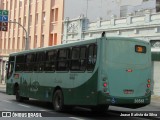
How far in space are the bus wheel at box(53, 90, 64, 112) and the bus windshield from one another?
3.68m

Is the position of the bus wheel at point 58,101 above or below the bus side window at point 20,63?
below

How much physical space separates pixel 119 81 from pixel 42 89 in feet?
19.8

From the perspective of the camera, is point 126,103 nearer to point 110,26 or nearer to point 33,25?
point 110,26

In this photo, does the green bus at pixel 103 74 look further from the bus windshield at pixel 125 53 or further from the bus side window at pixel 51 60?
the bus side window at pixel 51 60

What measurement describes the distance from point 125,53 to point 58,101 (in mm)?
4419

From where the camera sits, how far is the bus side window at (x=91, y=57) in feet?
50.6

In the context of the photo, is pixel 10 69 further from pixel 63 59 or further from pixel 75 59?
pixel 75 59

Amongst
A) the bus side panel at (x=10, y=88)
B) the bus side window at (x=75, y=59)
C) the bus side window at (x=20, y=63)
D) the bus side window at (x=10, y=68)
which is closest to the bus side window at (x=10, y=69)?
the bus side window at (x=10, y=68)

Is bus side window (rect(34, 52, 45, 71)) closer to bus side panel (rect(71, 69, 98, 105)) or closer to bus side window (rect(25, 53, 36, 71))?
bus side window (rect(25, 53, 36, 71))

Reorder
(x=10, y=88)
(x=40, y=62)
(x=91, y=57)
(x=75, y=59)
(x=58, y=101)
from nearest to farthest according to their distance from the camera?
(x=91, y=57), (x=75, y=59), (x=58, y=101), (x=40, y=62), (x=10, y=88)

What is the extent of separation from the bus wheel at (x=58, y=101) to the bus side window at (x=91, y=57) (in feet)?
8.92

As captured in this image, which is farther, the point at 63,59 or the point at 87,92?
the point at 63,59

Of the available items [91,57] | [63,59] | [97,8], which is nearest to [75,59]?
[63,59]

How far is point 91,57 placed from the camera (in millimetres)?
15617
